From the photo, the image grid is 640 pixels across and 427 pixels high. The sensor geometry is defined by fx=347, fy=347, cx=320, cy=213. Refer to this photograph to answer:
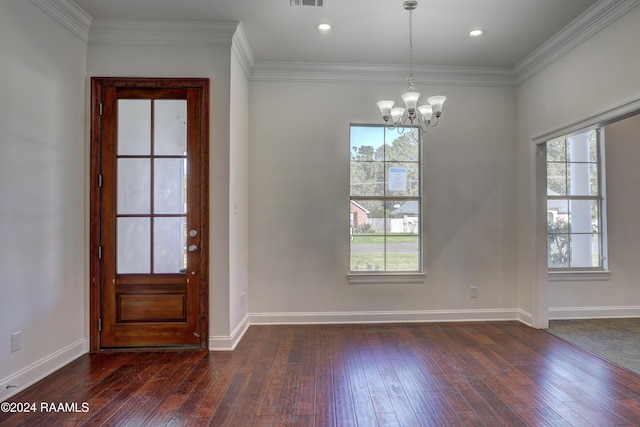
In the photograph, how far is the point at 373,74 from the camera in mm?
4098

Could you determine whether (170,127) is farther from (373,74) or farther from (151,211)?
(373,74)

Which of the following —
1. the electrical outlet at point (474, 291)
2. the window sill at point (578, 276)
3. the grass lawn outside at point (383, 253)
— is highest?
the grass lawn outside at point (383, 253)

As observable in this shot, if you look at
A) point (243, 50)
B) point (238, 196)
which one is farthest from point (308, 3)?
point (238, 196)

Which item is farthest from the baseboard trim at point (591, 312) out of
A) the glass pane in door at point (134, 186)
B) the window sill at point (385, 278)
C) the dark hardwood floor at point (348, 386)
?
the glass pane in door at point (134, 186)

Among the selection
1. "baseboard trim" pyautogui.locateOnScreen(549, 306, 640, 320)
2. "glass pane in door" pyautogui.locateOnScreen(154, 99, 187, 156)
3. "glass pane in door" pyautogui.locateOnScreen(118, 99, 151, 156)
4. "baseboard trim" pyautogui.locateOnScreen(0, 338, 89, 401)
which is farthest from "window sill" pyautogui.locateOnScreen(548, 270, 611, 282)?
"baseboard trim" pyautogui.locateOnScreen(0, 338, 89, 401)

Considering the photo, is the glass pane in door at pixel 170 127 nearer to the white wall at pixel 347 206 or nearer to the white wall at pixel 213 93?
the white wall at pixel 213 93

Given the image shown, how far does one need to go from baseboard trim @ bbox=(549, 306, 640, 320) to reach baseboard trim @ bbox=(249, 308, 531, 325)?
0.53 m

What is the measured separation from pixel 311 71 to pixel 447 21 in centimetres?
154

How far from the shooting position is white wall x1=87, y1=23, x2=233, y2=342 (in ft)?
10.6

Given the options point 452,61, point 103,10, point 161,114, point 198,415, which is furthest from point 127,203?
point 452,61

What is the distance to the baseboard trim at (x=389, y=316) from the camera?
4.01m

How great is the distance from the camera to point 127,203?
3229mm

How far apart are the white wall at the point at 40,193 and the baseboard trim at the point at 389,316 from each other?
5.96 ft

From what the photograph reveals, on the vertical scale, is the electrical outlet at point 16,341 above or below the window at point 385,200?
below
